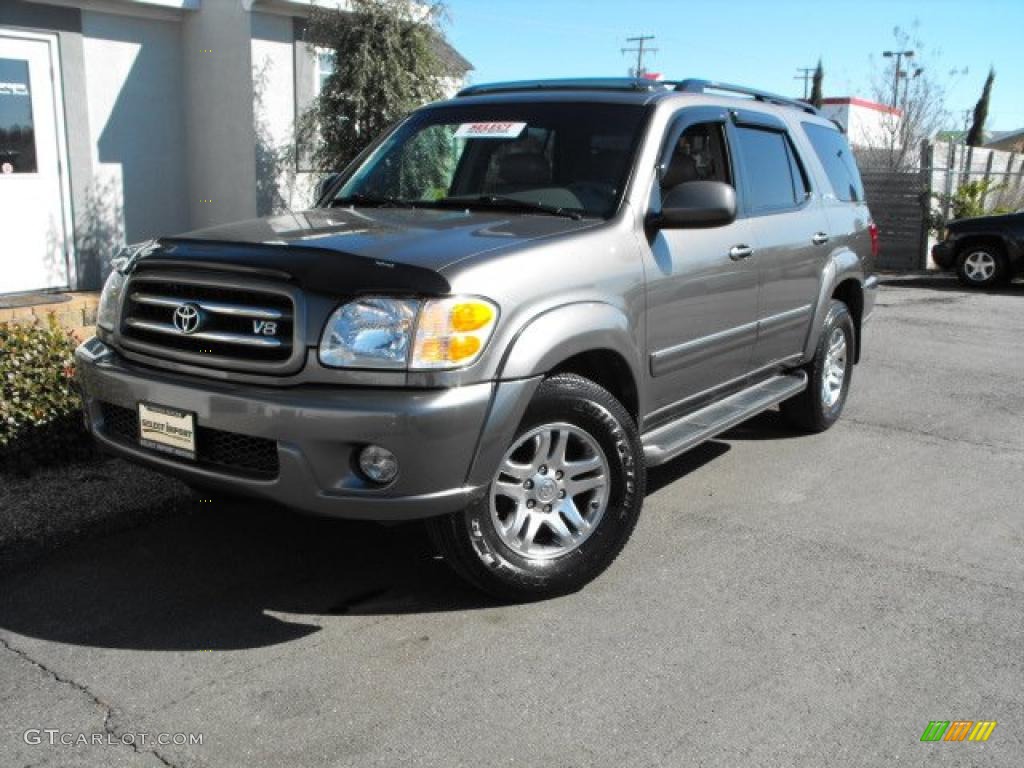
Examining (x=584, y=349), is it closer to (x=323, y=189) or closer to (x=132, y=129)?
(x=323, y=189)

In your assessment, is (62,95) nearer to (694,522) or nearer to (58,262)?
(58,262)

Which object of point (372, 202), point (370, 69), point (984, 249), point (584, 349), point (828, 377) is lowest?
point (828, 377)

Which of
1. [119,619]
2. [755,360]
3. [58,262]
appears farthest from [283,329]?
[58,262]

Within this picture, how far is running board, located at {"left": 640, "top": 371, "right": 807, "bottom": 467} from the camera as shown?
4340 mm

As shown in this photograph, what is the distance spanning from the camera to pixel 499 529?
3666mm

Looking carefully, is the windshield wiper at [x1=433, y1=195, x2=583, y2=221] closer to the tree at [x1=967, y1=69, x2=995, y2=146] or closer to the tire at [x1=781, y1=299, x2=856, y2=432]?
the tire at [x1=781, y1=299, x2=856, y2=432]

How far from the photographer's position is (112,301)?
13.3 feet

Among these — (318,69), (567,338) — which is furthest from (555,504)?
(318,69)

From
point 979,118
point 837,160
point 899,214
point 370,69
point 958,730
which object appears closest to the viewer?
point 958,730

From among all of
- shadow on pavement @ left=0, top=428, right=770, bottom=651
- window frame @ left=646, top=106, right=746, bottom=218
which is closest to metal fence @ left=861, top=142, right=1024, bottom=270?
window frame @ left=646, top=106, right=746, bottom=218

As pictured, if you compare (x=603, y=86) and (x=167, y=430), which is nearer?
(x=167, y=430)

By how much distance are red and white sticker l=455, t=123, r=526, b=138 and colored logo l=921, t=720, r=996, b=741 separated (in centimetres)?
308

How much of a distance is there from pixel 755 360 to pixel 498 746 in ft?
10.1

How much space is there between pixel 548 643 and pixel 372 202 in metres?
2.37
